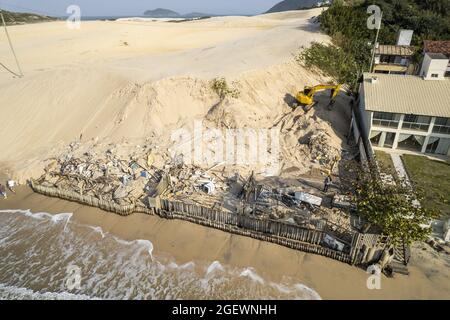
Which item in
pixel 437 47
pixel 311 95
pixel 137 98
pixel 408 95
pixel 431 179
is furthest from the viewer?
pixel 437 47

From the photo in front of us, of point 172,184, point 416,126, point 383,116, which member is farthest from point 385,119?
point 172,184

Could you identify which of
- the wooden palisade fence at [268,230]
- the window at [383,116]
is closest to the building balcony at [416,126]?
the window at [383,116]

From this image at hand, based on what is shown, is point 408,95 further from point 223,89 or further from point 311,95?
point 223,89

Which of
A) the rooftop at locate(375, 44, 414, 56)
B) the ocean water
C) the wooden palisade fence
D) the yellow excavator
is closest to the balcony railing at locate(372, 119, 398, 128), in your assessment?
the yellow excavator

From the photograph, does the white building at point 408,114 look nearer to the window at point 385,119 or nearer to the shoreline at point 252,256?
the window at point 385,119

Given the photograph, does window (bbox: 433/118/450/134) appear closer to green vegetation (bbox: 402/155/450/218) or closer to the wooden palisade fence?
green vegetation (bbox: 402/155/450/218)
